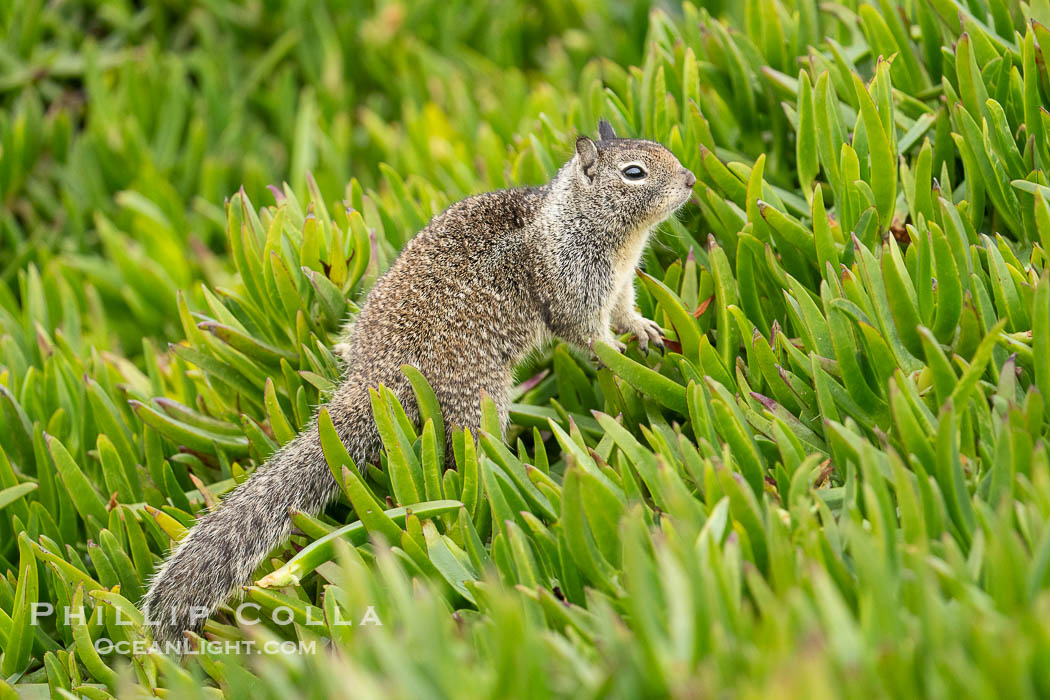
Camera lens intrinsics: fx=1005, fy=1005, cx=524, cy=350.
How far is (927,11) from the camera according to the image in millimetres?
3918

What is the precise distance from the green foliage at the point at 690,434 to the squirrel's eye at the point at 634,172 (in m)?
0.24

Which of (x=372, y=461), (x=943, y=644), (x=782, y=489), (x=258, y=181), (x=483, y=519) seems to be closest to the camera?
(x=943, y=644)

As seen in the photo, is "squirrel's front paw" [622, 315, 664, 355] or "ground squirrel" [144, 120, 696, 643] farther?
"squirrel's front paw" [622, 315, 664, 355]

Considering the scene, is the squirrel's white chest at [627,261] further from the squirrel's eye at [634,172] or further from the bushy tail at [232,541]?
the bushy tail at [232,541]

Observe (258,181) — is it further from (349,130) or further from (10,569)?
(10,569)

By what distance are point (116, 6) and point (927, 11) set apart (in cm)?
503

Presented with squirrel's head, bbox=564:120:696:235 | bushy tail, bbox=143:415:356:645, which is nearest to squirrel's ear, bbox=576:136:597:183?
squirrel's head, bbox=564:120:696:235

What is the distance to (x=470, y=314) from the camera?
3.55m

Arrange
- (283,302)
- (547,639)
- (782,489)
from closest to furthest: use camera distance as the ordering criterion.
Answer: (547,639) → (782,489) → (283,302)

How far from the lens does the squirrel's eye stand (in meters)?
3.82

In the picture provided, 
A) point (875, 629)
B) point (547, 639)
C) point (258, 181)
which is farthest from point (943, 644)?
point (258, 181)

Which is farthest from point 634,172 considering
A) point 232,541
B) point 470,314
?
point 232,541

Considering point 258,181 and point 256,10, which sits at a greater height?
point 256,10

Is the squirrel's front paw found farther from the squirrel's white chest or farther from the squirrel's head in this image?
the squirrel's head
